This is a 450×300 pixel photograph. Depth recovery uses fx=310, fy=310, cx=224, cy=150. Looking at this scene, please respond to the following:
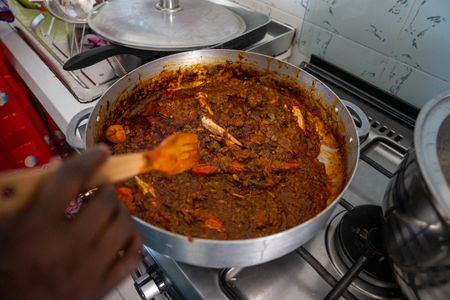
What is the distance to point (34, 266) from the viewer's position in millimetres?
271

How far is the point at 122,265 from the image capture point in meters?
0.34

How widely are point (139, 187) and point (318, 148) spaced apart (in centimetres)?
44

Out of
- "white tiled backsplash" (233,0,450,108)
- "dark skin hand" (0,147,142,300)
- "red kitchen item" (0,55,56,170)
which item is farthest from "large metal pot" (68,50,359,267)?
"red kitchen item" (0,55,56,170)

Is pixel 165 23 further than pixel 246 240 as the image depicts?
Yes

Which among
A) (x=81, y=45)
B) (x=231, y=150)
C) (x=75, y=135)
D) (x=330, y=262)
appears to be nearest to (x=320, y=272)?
(x=330, y=262)

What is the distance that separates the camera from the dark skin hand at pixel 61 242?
0.27 meters

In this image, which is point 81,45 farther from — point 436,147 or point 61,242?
point 436,147

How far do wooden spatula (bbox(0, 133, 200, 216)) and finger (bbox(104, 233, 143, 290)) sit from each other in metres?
0.08

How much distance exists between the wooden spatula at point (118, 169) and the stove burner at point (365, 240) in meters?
0.33

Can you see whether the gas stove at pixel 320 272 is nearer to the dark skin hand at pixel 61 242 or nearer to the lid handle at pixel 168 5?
the dark skin hand at pixel 61 242

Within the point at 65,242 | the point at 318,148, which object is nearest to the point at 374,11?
the point at 318,148

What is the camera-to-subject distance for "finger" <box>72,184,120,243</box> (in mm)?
295

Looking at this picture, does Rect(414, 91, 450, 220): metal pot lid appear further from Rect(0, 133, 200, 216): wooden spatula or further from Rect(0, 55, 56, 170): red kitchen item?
Rect(0, 55, 56, 170): red kitchen item

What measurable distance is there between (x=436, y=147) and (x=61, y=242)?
1.52ft
